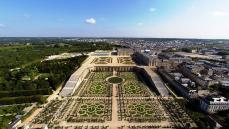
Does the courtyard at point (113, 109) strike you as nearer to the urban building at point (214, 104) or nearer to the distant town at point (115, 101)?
the distant town at point (115, 101)

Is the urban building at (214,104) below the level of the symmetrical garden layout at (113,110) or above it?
above

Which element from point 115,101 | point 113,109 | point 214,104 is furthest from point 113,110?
point 214,104

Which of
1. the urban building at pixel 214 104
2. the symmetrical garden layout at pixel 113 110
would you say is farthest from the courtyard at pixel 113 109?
the urban building at pixel 214 104

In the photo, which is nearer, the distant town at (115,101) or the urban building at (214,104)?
the distant town at (115,101)

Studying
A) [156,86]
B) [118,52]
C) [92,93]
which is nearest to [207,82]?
[156,86]

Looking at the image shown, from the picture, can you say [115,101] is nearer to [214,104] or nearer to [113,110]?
[113,110]

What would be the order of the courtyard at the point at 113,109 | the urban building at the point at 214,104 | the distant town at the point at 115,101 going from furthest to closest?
the urban building at the point at 214,104 < the distant town at the point at 115,101 < the courtyard at the point at 113,109

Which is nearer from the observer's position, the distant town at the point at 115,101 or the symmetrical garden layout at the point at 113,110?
the symmetrical garden layout at the point at 113,110

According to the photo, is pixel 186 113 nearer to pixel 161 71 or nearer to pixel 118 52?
pixel 161 71

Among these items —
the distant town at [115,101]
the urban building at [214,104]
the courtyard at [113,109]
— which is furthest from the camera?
the urban building at [214,104]

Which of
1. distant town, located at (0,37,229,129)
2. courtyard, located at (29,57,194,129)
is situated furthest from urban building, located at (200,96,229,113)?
courtyard, located at (29,57,194,129)
